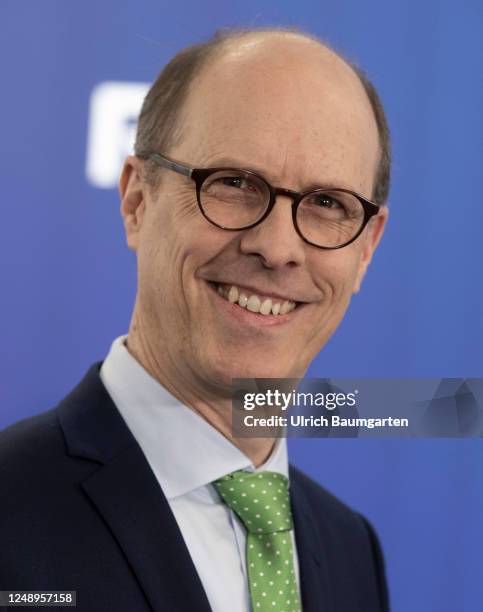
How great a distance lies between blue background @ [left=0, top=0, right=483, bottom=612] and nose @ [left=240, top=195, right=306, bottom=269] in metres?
1.05

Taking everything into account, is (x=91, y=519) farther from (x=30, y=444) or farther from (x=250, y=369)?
(x=250, y=369)

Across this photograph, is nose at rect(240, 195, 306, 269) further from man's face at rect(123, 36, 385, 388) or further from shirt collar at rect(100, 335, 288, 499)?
shirt collar at rect(100, 335, 288, 499)

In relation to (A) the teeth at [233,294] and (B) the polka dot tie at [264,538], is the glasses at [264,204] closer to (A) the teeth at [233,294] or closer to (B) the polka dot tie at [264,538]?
(A) the teeth at [233,294]

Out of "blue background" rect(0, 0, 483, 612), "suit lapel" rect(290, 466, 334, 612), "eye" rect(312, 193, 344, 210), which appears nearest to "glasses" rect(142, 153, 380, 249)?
"eye" rect(312, 193, 344, 210)

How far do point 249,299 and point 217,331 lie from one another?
0.26 feet

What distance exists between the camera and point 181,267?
160 cm

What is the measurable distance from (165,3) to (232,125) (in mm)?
1123

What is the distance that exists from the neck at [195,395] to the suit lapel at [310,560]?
6.5 inches

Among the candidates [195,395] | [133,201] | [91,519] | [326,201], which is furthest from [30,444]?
[326,201]

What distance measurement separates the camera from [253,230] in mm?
1539

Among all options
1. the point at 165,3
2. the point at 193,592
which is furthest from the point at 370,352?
the point at 193,592

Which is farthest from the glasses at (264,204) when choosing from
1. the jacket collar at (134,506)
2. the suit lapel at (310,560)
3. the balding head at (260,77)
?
the suit lapel at (310,560)

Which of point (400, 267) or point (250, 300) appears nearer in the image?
point (250, 300)

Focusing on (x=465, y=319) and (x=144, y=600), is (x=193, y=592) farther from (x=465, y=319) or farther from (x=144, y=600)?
(x=465, y=319)
